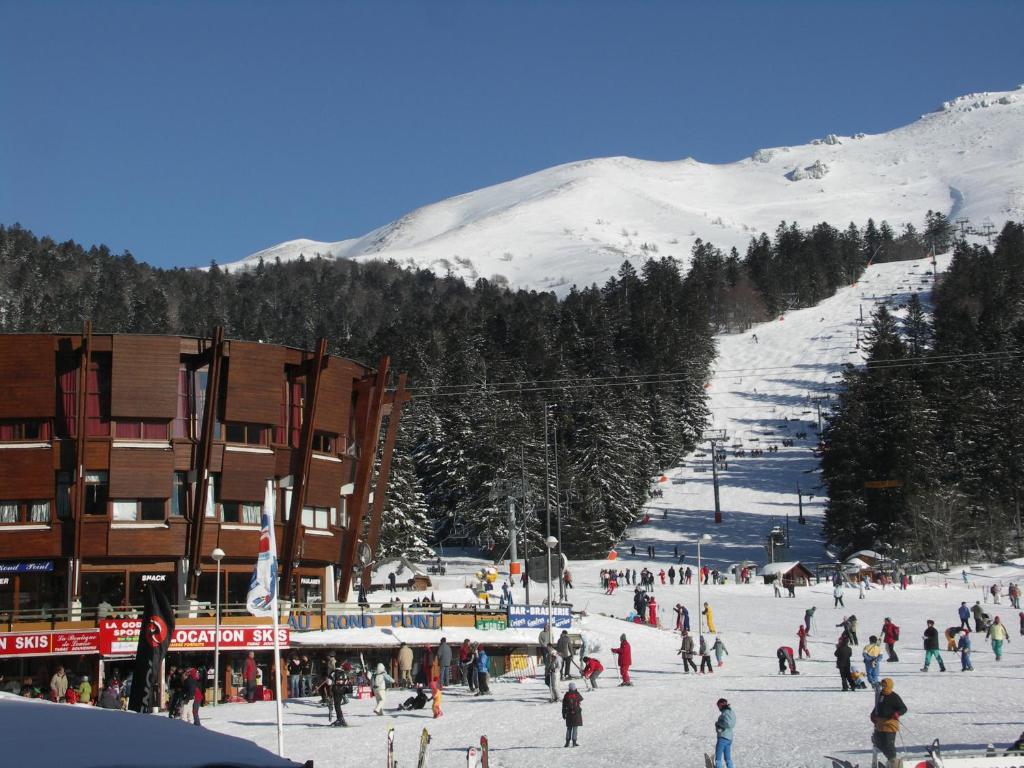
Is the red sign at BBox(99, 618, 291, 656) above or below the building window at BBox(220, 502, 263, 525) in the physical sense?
below

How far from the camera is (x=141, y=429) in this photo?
41844 millimetres

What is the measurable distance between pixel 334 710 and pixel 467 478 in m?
58.4

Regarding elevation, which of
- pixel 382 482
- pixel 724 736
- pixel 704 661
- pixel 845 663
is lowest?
pixel 704 661

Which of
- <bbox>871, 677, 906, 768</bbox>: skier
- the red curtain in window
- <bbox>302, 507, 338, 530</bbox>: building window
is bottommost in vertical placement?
<bbox>871, 677, 906, 768</bbox>: skier

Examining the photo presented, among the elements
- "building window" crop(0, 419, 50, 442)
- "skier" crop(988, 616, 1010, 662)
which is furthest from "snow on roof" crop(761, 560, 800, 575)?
"building window" crop(0, 419, 50, 442)

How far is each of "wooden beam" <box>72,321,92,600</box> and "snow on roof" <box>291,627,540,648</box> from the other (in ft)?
30.1

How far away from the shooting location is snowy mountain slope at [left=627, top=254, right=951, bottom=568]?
8356 centimetres

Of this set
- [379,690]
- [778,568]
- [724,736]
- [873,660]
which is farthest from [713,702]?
[778,568]

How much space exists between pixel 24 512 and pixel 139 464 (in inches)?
146

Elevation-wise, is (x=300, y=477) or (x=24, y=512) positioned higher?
(x=300, y=477)

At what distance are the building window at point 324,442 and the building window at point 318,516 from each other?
2.00m

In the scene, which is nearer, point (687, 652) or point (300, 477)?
point (687, 652)

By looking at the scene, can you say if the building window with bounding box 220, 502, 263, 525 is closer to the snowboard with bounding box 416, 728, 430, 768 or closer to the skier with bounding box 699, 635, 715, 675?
the skier with bounding box 699, 635, 715, 675

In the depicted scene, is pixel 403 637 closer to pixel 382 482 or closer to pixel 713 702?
pixel 713 702
